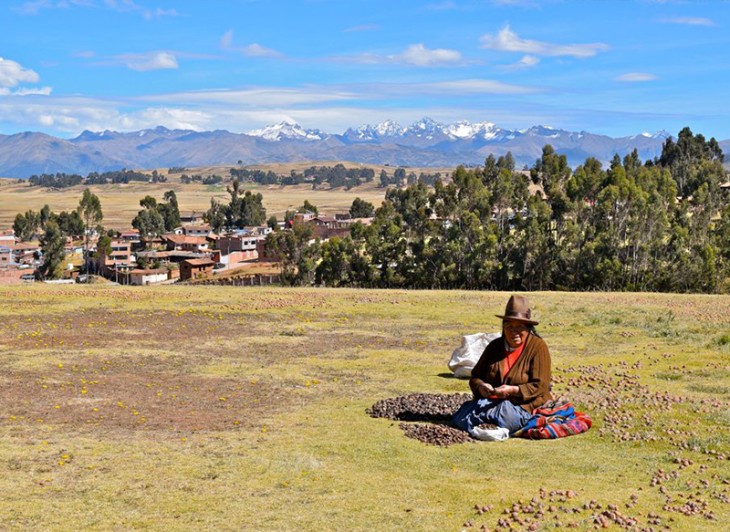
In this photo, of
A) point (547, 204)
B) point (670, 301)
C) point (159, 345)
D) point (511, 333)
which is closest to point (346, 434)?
point (511, 333)

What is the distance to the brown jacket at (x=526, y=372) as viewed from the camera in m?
17.2

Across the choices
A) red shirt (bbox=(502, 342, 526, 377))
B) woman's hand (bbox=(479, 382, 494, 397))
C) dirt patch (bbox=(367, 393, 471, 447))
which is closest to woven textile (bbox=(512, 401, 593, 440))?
woman's hand (bbox=(479, 382, 494, 397))

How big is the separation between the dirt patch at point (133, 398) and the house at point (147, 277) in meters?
91.9

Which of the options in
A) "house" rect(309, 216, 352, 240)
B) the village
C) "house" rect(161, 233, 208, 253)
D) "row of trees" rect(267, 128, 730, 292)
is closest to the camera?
"row of trees" rect(267, 128, 730, 292)

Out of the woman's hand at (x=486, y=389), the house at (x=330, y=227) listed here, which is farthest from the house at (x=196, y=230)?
the woman's hand at (x=486, y=389)

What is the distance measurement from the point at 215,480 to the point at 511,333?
23.1 ft

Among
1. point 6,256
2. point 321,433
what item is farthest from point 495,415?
point 6,256

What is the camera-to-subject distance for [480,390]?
1750 cm

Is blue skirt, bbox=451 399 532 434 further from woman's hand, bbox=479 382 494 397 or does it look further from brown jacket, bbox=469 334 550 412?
woman's hand, bbox=479 382 494 397

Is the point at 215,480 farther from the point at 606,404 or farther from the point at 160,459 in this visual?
the point at 606,404

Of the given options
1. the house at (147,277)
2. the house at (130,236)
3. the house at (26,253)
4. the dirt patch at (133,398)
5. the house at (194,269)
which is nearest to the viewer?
the dirt patch at (133,398)

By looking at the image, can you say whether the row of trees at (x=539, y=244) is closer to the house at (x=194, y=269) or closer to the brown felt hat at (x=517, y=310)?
the house at (x=194, y=269)

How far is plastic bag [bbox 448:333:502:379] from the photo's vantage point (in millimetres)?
25062

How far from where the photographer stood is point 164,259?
452 ft
